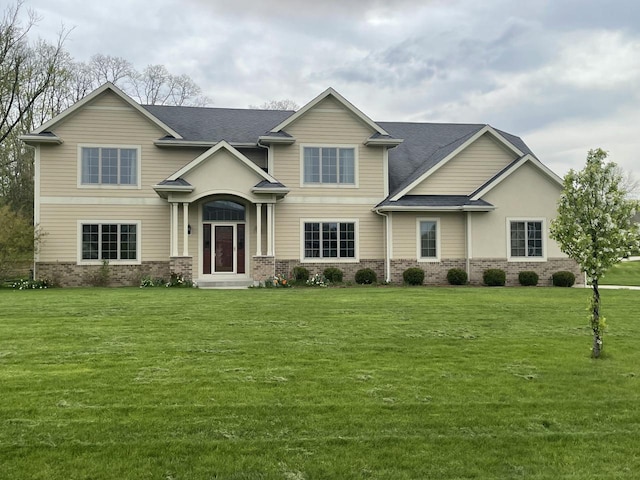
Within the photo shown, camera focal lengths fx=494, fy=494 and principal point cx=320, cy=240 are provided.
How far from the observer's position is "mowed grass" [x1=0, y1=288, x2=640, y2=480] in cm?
373

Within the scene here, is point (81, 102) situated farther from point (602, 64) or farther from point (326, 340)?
point (602, 64)

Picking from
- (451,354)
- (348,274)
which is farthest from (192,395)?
(348,274)

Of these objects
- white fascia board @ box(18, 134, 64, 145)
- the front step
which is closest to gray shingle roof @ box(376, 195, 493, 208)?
the front step

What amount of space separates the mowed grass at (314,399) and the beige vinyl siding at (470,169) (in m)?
11.3

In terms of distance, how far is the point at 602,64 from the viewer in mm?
18422

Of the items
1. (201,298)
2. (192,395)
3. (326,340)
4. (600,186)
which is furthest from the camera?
(201,298)

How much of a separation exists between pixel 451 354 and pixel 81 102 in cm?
1780

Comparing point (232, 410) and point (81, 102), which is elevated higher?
point (81, 102)

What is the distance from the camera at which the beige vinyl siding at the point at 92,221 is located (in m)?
18.9

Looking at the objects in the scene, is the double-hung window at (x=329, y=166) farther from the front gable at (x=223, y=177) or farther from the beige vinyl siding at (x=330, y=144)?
the front gable at (x=223, y=177)

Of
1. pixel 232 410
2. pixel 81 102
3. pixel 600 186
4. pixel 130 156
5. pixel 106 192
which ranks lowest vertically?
pixel 232 410

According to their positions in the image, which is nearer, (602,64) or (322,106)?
(602,64)

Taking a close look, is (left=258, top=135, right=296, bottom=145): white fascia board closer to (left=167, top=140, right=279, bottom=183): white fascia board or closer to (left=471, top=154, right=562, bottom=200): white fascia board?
(left=167, top=140, right=279, bottom=183): white fascia board

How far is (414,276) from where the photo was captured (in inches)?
765
